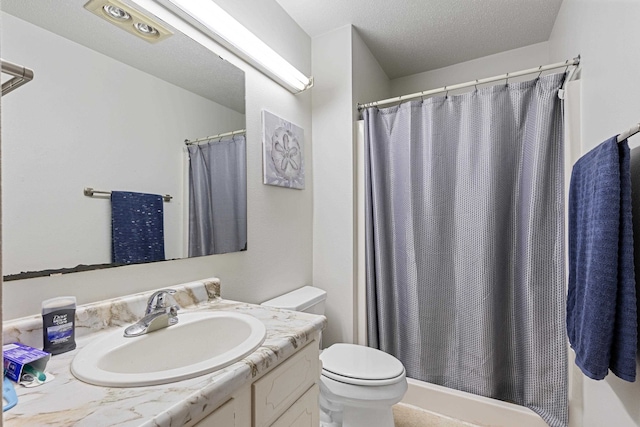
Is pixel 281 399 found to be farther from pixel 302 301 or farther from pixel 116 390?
pixel 302 301

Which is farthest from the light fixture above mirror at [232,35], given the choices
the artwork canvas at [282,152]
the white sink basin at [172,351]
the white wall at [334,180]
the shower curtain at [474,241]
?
the white sink basin at [172,351]

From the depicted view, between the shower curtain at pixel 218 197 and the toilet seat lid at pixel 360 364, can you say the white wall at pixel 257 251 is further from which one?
the toilet seat lid at pixel 360 364

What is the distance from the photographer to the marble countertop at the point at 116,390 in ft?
1.81

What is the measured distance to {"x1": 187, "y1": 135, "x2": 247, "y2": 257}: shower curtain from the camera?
48.8 inches

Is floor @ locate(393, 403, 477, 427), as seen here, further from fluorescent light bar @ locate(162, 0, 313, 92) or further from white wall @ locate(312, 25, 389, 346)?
fluorescent light bar @ locate(162, 0, 313, 92)

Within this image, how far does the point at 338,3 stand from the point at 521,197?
1455 millimetres

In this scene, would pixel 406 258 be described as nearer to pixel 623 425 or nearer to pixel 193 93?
pixel 623 425

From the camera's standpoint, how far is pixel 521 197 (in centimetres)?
167

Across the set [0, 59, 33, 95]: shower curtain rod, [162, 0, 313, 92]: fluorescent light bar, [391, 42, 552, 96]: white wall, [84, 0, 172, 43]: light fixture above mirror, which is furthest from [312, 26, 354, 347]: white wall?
[0, 59, 33, 95]: shower curtain rod

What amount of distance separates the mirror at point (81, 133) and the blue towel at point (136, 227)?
0.8 inches

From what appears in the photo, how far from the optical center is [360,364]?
4.78 ft

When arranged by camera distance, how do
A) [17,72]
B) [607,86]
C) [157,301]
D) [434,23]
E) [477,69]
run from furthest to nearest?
1. [477,69]
2. [434,23]
3. [607,86]
4. [157,301]
5. [17,72]

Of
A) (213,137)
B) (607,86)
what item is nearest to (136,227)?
(213,137)

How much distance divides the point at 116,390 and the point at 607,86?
1771 millimetres
